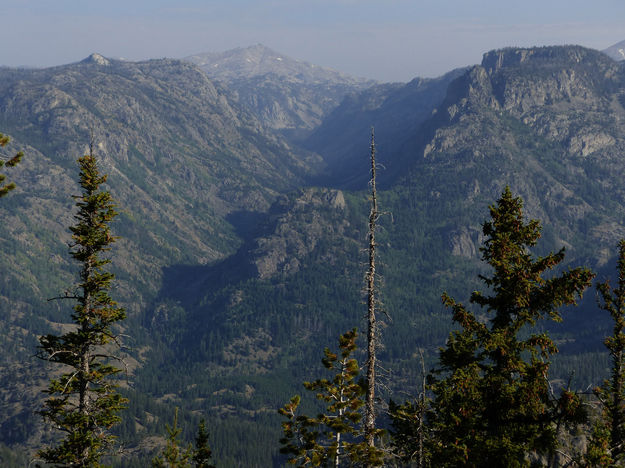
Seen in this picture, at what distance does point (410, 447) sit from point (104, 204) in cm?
3602

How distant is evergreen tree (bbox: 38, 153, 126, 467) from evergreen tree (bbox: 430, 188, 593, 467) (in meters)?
20.2

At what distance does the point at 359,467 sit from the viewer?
102 ft

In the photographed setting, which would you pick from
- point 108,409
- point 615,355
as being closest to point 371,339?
point 108,409

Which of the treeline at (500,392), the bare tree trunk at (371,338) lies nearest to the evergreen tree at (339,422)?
the treeline at (500,392)

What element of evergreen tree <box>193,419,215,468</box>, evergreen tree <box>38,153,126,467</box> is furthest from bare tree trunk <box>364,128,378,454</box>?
evergreen tree <box>193,419,215,468</box>

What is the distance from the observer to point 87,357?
35312mm

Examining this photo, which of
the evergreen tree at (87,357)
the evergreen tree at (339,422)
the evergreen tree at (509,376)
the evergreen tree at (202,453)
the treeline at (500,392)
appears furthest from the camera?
the evergreen tree at (202,453)

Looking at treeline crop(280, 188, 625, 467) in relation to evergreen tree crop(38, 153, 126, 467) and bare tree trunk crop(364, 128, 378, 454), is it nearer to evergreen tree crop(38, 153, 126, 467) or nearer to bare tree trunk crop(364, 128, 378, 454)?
bare tree trunk crop(364, 128, 378, 454)

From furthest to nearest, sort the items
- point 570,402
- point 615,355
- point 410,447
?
1. point 410,447
2. point 615,355
3. point 570,402

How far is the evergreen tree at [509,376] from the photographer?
1072 inches

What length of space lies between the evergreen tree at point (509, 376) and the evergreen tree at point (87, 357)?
66.4 ft

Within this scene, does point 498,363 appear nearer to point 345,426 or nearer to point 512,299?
point 512,299

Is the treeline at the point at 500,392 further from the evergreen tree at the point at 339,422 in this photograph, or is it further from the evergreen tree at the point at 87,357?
the evergreen tree at the point at 87,357

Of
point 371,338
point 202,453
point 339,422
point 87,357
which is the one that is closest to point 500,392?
point 371,338
